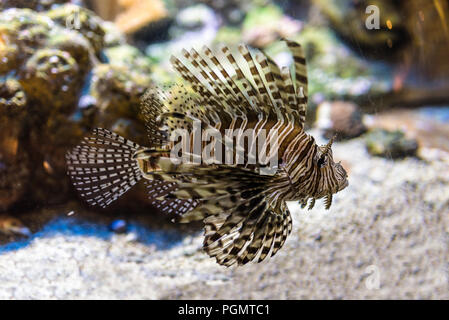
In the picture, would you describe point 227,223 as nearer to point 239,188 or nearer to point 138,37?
point 239,188

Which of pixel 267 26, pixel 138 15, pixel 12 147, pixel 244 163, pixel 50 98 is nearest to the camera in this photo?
pixel 244 163

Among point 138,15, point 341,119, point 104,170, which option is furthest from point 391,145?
point 138,15

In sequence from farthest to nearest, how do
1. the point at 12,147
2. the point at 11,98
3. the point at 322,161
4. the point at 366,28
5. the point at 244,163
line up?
the point at 366,28, the point at 12,147, the point at 11,98, the point at 322,161, the point at 244,163

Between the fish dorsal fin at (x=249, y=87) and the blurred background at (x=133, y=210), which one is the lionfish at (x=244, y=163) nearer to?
the fish dorsal fin at (x=249, y=87)

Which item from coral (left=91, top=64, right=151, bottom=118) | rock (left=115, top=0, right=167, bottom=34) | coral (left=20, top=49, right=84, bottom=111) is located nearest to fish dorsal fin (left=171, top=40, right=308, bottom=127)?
coral (left=91, top=64, right=151, bottom=118)

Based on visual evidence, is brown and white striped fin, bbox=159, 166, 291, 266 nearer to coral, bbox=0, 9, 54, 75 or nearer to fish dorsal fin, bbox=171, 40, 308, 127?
fish dorsal fin, bbox=171, 40, 308, 127

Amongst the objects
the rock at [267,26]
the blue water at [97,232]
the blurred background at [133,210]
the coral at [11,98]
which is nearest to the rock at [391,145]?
the blurred background at [133,210]

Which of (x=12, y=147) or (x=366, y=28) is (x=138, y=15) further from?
(x=12, y=147)
